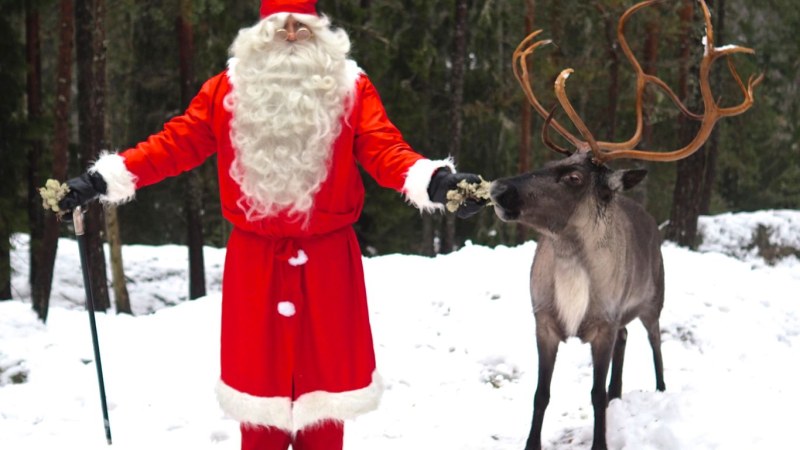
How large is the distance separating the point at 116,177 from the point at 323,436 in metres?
1.64

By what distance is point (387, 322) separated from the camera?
7523 mm

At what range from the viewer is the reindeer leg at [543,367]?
15.6 feet

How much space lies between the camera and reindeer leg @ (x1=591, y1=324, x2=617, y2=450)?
4.67 meters

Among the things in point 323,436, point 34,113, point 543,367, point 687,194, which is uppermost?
point 34,113

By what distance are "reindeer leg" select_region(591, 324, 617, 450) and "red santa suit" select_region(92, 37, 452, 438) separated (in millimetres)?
1352

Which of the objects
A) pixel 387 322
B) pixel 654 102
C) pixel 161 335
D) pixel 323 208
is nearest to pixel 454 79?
pixel 654 102

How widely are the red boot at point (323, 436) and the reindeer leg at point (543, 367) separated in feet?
3.87

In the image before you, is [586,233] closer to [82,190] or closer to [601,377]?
[601,377]

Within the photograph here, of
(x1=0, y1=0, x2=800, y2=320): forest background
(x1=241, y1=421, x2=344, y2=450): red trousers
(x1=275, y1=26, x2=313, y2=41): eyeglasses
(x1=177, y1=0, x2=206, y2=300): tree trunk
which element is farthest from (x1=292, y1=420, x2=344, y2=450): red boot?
(x1=177, y1=0, x2=206, y2=300): tree trunk

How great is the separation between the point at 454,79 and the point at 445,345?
7.44 metres

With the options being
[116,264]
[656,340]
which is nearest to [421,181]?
[656,340]

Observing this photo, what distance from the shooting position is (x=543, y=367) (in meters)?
4.81

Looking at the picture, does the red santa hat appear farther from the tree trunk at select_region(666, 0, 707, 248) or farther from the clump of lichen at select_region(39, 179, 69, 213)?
the tree trunk at select_region(666, 0, 707, 248)

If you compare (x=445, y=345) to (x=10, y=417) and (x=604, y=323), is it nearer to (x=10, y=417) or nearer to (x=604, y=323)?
(x=604, y=323)
